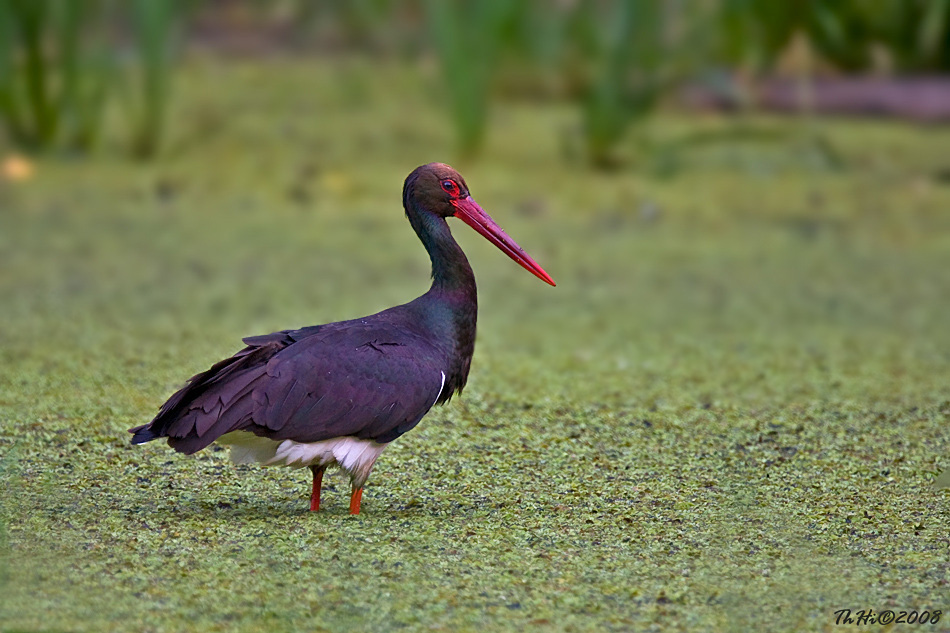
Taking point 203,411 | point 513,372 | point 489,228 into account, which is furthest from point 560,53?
point 203,411

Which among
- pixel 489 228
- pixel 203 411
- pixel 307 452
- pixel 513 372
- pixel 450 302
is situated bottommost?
pixel 513 372

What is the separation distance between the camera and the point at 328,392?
2.93 meters

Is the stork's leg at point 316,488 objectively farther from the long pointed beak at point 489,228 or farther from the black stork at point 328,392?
the long pointed beak at point 489,228

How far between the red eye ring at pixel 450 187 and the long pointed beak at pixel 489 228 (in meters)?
0.02

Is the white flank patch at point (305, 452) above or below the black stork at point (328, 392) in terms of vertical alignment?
below

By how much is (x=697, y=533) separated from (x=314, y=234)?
3520mm

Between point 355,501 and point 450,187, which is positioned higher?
point 450,187

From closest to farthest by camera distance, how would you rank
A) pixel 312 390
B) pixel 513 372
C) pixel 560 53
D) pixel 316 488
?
1. pixel 312 390
2. pixel 316 488
3. pixel 513 372
4. pixel 560 53

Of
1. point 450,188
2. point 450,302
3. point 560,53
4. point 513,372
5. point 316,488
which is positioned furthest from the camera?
point 560,53

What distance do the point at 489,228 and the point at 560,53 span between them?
4.30 m

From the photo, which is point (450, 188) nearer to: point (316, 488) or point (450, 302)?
point (450, 302)

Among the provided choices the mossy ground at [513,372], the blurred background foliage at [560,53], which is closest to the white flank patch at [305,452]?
the mossy ground at [513,372]

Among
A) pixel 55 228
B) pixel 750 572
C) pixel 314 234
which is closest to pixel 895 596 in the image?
pixel 750 572

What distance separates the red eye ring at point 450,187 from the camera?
11.1 ft
